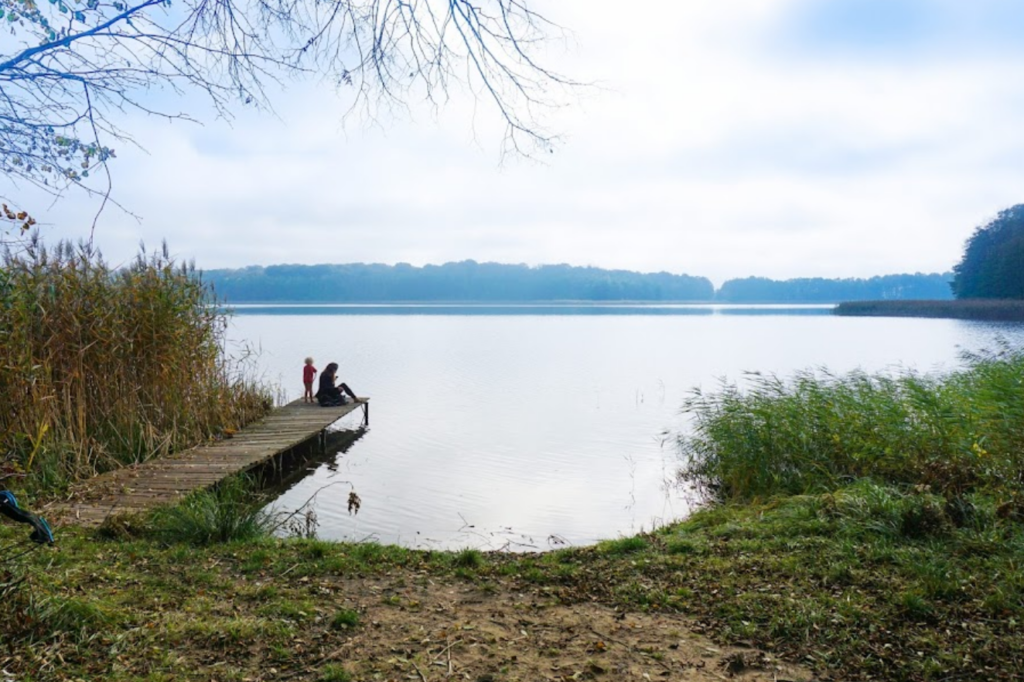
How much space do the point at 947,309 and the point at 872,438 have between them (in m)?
73.2

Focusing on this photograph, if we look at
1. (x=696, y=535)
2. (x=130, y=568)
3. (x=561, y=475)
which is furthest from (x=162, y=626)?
(x=561, y=475)

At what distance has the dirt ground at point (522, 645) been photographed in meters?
4.03

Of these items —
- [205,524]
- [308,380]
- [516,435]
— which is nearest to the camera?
[205,524]

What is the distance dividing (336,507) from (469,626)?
6.52 metres

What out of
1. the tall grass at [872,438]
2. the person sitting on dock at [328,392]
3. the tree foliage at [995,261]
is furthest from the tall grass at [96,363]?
the tree foliage at [995,261]

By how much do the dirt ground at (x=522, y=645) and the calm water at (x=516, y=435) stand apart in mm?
3840

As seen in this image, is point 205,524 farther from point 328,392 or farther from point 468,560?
point 328,392

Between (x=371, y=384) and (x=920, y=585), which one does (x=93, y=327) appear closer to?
(x=920, y=585)

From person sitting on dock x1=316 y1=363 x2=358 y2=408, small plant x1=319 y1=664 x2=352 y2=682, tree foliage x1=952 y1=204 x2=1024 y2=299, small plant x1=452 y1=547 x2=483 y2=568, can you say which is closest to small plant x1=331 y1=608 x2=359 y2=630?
small plant x1=319 y1=664 x2=352 y2=682

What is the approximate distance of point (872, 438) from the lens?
31.1ft

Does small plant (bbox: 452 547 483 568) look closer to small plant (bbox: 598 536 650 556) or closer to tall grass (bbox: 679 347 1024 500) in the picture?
small plant (bbox: 598 536 650 556)

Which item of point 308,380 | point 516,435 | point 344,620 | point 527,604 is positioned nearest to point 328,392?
point 308,380

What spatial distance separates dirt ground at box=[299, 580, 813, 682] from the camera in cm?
403

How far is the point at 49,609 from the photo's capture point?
412 cm
